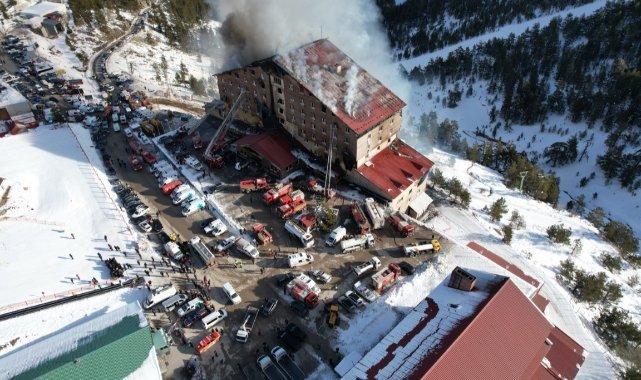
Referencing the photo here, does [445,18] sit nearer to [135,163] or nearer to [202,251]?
[135,163]

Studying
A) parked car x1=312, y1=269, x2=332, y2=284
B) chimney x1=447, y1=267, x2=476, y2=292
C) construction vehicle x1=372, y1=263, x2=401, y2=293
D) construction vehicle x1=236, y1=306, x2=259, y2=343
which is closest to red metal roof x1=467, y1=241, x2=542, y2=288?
chimney x1=447, y1=267, x2=476, y2=292

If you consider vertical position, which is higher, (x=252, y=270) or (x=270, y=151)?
(x=270, y=151)

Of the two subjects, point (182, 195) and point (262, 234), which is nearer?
point (262, 234)

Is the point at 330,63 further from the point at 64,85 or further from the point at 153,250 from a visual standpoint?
the point at 64,85

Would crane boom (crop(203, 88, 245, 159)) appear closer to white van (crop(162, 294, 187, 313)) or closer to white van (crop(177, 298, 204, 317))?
white van (crop(162, 294, 187, 313))

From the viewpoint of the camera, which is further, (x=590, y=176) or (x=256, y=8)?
(x=590, y=176)

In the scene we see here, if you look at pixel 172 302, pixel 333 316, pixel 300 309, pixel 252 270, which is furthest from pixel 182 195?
pixel 333 316

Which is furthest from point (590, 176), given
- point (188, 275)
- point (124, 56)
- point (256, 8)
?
point (124, 56)
